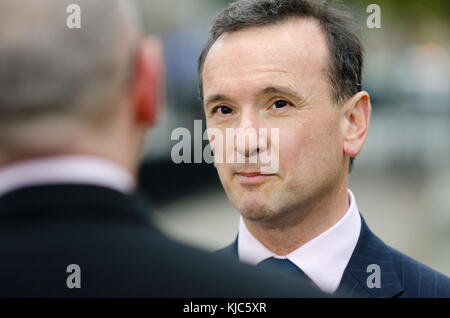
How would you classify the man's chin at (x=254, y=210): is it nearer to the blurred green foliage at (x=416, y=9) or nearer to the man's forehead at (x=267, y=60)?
the man's forehead at (x=267, y=60)

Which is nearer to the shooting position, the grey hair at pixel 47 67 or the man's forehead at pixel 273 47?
the grey hair at pixel 47 67

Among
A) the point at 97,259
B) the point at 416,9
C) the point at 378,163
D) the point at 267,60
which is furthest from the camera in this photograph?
the point at 378,163

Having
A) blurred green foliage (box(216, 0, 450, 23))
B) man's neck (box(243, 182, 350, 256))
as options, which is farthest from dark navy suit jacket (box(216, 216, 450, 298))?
blurred green foliage (box(216, 0, 450, 23))

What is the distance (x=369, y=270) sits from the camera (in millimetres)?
2330

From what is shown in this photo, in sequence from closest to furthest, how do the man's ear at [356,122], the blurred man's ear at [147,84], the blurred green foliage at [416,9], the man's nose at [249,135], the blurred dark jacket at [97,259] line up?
the blurred dark jacket at [97,259], the blurred man's ear at [147,84], the man's nose at [249,135], the man's ear at [356,122], the blurred green foliage at [416,9]

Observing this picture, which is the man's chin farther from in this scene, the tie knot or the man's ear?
the man's ear

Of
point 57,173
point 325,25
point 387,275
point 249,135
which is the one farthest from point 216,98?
point 387,275

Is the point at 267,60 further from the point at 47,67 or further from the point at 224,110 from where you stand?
the point at 47,67

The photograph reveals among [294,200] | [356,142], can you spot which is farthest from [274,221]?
[356,142]

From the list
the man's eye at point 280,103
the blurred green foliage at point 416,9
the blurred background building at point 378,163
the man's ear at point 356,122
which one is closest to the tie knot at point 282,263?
the man's ear at point 356,122

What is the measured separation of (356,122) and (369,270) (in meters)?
0.50

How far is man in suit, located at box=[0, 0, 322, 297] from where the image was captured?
1545mm

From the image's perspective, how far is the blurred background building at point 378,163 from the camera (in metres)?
8.48

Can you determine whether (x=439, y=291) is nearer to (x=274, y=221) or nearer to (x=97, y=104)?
(x=274, y=221)
